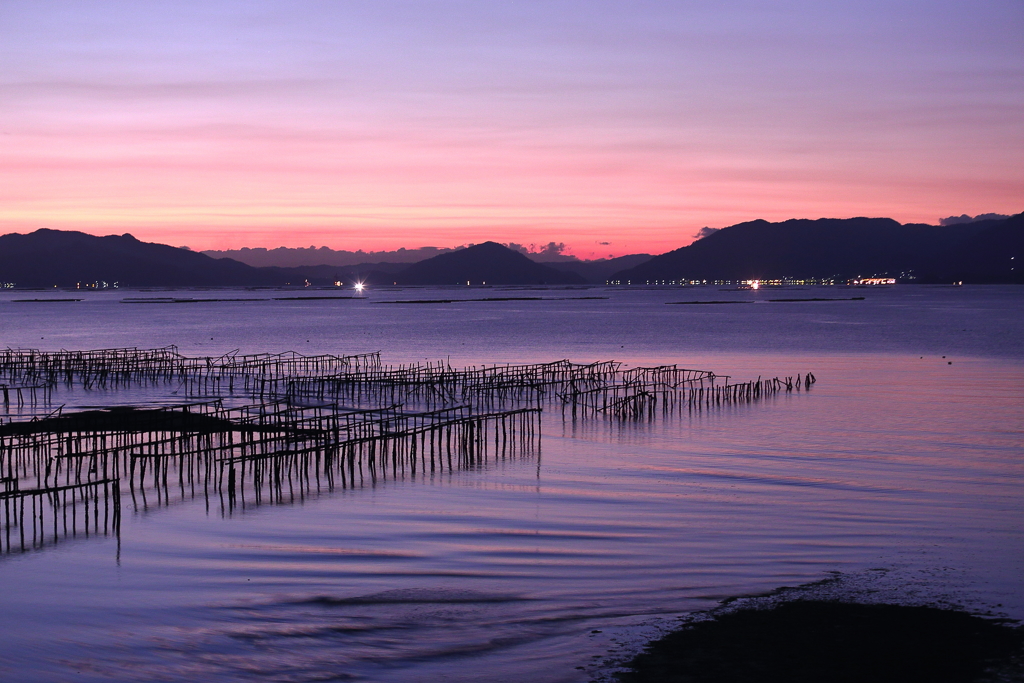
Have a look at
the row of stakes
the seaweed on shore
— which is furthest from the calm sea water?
the row of stakes

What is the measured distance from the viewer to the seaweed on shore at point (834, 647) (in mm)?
8820

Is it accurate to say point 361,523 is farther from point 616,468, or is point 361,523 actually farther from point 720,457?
point 720,457

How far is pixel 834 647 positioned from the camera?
31.2 feet

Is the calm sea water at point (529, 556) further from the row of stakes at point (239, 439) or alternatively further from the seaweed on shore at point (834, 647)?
the row of stakes at point (239, 439)

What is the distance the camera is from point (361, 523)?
15.7m

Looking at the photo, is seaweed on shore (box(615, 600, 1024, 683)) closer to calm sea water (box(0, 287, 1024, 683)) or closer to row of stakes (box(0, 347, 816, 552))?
calm sea water (box(0, 287, 1024, 683))

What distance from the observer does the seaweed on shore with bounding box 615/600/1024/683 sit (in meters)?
8.82

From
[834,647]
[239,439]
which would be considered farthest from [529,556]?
[239,439]

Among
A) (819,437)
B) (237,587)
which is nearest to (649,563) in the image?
(237,587)

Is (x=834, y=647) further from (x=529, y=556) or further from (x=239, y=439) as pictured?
(x=239, y=439)

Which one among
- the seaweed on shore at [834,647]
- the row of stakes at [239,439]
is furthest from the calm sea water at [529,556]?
the row of stakes at [239,439]

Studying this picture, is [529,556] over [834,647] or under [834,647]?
under

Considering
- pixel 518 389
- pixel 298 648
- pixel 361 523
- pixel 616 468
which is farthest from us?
pixel 518 389

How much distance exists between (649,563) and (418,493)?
6662 mm
